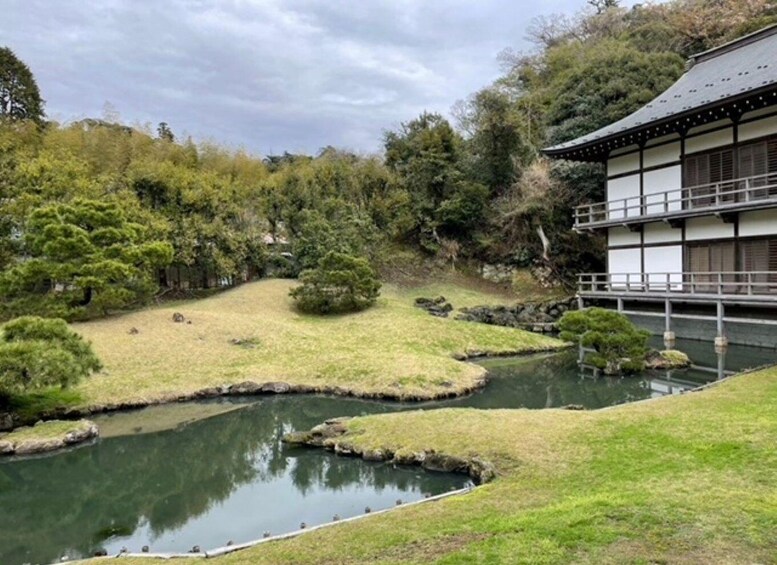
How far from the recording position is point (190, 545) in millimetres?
7273

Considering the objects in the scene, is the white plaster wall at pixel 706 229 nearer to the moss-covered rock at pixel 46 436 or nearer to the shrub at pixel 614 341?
the shrub at pixel 614 341

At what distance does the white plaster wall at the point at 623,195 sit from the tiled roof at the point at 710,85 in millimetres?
1442

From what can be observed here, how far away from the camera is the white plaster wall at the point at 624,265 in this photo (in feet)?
72.1

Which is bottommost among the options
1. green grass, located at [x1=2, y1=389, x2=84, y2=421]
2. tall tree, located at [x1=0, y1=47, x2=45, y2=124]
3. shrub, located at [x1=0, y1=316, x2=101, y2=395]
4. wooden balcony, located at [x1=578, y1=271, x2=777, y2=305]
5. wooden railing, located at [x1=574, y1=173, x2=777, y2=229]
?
green grass, located at [x1=2, y1=389, x2=84, y2=421]

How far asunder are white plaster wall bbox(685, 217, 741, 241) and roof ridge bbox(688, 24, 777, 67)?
786 cm

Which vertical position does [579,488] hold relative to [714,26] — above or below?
below

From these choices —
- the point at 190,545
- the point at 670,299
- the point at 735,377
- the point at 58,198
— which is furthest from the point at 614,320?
the point at 58,198

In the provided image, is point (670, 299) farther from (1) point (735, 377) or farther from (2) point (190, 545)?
(2) point (190, 545)

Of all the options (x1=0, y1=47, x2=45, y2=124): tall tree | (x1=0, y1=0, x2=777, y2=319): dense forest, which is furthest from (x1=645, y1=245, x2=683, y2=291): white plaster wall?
(x1=0, y1=47, x2=45, y2=124): tall tree

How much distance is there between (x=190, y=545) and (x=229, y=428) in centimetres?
601

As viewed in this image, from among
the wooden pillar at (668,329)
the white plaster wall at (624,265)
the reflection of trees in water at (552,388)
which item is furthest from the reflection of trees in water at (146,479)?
the white plaster wall at (624,265)

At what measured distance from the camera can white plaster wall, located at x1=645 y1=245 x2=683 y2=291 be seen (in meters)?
20.1

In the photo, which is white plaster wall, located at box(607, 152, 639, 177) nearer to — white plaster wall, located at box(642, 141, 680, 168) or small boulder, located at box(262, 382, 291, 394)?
white plaster wall, located at box(642, 141, 680, 168)

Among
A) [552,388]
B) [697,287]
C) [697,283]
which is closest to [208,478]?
[552,388]
